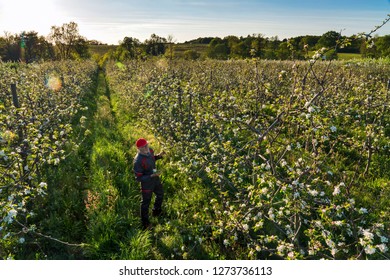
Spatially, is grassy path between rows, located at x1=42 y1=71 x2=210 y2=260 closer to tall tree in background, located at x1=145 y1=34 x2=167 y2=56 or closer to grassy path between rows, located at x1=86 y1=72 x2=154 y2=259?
grassy path between rows, located at x1=86 y1=72 x2=154 y2=259

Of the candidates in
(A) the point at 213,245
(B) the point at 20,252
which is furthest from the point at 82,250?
(A) the point at 213,245

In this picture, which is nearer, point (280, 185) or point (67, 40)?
point (280, 185)

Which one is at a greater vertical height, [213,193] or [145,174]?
[145,174]

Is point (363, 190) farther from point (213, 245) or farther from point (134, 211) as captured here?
point (134, 211)

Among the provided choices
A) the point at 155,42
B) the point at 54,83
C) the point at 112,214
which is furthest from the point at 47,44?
the point at 112,214

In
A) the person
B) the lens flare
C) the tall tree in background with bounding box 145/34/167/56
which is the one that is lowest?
the person

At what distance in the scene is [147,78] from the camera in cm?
1451

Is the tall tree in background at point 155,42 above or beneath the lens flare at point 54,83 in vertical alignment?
above

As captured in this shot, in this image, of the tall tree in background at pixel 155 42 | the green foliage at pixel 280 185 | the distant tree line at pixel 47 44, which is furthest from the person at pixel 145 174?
the distant tree line at pixel 47 44

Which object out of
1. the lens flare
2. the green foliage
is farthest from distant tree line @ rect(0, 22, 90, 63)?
the green foliage

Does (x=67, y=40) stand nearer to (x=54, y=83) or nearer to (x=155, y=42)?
(x=155, y=42)

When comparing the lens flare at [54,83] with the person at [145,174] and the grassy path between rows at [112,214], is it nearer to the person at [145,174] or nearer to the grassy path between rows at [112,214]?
the grassy path between rows at [112,214]
